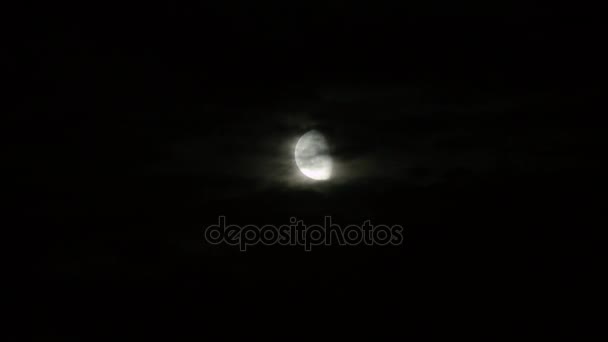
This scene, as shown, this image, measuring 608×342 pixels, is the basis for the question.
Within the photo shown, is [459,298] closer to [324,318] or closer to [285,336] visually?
[324,318]

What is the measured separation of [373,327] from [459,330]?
2745mm

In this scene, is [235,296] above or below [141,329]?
above

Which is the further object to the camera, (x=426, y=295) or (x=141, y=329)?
(x=426, y=295)

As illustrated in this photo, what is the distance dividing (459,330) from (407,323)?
68.0 inches

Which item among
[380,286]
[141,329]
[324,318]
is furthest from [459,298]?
[141,329]

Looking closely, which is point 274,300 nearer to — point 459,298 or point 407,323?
point 407,323

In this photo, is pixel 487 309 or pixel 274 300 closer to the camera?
pixel 487 309

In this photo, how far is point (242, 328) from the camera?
1591cm

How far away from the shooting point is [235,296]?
16.0 m

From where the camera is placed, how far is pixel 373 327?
15828 millimetres

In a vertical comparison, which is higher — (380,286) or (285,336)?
(380,286)

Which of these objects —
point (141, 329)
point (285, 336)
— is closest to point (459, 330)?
point (285, 336)

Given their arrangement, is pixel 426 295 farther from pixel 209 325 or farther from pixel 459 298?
pixel 209 325

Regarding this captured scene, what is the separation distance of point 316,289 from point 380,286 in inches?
89.4
